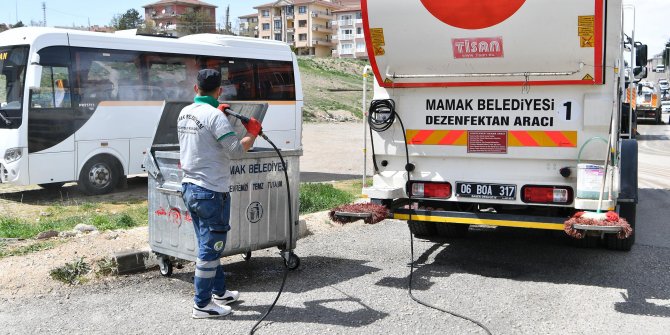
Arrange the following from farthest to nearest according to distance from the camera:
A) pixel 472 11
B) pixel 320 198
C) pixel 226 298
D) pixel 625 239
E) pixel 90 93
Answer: pixel 90 93 → pixel 320 198 → pixel 625 239 → pixel 472 11 → pixel 226 298

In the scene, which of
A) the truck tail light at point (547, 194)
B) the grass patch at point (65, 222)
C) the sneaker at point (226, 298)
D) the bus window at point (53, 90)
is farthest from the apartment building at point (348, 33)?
the sneaker at point (226, 298)

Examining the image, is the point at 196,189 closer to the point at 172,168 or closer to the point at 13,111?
the point at 172,168

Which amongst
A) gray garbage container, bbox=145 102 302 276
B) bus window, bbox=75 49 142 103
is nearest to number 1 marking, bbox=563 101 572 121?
gray garbage container, bbox=145 102 302 276

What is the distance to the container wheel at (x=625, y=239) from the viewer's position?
24.8 feet

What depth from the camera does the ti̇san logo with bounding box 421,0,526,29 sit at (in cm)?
631

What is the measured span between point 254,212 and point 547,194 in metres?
2.83

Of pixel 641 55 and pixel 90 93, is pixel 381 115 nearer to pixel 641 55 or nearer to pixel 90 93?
pixel 641 55

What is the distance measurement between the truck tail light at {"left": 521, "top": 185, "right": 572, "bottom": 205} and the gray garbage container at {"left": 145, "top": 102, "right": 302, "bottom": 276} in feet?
7.57

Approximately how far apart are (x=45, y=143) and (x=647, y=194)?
1125 cm

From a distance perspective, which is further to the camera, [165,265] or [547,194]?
[165,265]

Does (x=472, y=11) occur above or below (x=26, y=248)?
above

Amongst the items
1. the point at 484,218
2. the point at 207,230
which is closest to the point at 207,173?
the point at 207,230

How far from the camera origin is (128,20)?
94.7m

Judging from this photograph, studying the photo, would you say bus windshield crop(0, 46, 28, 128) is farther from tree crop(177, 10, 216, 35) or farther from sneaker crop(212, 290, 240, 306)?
tree crop(177, 10, 216, 35)
